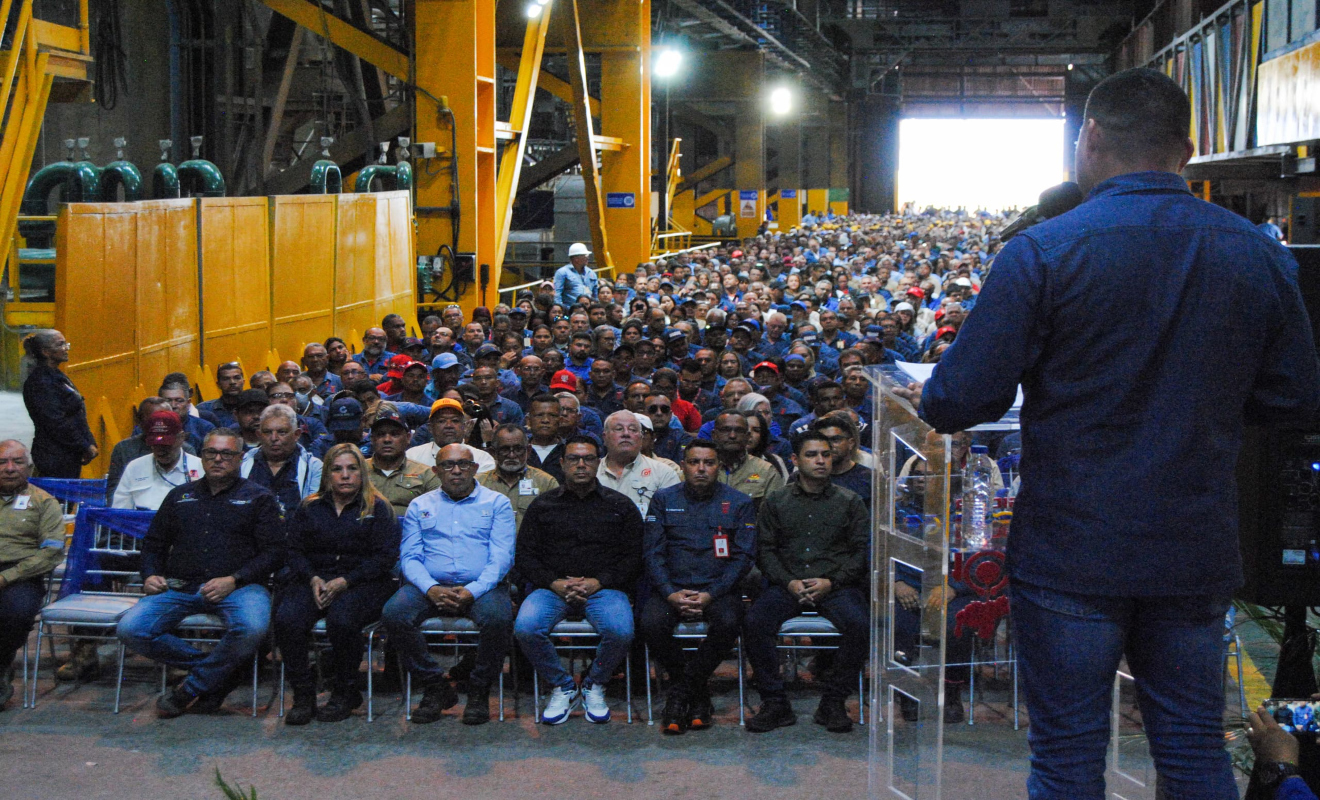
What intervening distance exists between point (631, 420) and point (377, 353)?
6150 millimetres

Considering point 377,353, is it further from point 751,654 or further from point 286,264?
point 751,654

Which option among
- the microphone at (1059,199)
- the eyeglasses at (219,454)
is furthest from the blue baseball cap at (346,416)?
the microphone at (1059,199)

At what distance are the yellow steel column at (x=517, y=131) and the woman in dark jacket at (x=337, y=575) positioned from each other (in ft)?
42.6

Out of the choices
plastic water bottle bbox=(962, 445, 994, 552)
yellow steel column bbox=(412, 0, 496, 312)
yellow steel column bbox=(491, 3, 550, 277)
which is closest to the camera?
plastic water bottle bbox=(962, 445, 994, 552)

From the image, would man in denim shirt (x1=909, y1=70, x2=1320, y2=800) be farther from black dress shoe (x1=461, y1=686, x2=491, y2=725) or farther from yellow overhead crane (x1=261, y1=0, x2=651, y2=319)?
yellow overhead crane (x1=261, y1=0, x2=651, y2=319)

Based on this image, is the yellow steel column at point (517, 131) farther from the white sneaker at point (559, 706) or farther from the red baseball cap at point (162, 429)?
the white sneaker at point (559, 706)

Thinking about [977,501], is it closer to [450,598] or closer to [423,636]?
[450,598]

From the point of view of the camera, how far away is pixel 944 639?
3.77 meters

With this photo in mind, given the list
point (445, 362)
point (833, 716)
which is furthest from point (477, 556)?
point (445, 362)

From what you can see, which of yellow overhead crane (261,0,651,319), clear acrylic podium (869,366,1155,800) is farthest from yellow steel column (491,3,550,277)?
clear acrylic podium (869,366,1155,800)

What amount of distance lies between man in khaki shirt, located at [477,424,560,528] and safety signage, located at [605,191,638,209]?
65.5 ft

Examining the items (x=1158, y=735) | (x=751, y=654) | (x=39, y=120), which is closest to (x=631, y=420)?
(x=751, y=654)

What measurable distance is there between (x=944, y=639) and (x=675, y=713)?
3.12 meters

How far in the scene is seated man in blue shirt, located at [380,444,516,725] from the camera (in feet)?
22.4
